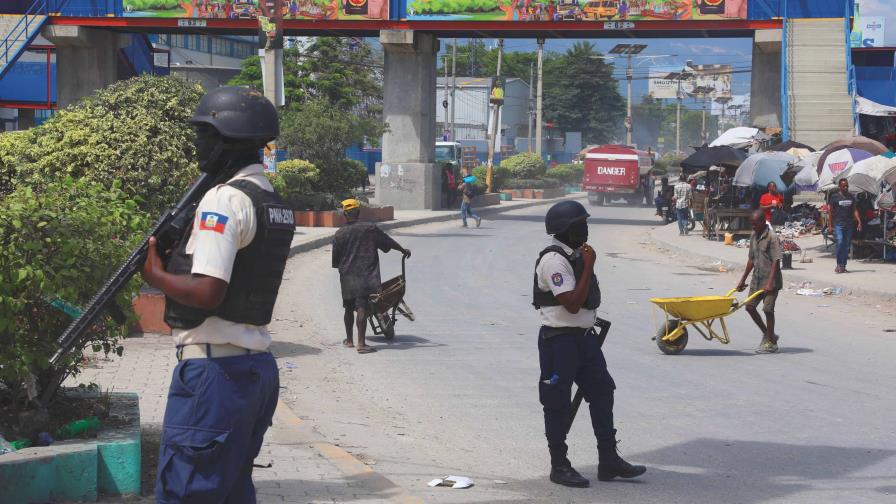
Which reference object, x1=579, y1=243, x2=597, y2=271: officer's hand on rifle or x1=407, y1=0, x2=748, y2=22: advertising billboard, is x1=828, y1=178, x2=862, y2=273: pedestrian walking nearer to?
x1=407, y1=0, x2=748, y2=22: advertising billboard

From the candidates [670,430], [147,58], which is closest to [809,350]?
[670,430]

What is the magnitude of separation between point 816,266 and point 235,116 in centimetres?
2092

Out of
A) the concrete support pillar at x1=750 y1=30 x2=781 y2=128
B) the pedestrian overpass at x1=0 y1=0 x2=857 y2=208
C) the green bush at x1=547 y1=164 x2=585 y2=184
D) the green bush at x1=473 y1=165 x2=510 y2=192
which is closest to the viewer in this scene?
the pedestrian overpass at x1=0 y1=0 x2=857 y2=208

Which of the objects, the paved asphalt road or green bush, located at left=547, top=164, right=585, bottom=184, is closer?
the paved asphalt road

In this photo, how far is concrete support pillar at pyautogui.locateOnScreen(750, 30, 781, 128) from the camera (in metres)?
38.0

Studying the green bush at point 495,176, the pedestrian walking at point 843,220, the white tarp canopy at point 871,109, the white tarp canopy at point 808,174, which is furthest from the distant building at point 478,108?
the pedestrian walking at point 843,220

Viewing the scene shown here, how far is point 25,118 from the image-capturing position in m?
41.9

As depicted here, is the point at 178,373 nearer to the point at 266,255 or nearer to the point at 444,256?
the point at 266,255

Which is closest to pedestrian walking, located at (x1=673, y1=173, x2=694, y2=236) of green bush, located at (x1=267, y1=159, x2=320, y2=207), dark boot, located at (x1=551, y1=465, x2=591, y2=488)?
green bush, located at (x1=267, y1=159, x2=320, y2=207)

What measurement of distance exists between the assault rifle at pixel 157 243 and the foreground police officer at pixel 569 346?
307 cm

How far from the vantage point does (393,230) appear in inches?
1314

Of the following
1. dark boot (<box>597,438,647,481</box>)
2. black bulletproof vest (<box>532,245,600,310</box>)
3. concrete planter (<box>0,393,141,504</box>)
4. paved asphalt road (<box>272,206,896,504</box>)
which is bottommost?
paved asphalt road (<box>272,206,896,504</box>)

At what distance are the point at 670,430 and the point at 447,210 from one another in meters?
34.4

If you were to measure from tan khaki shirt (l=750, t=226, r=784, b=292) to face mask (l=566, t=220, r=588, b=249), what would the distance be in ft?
21.1
